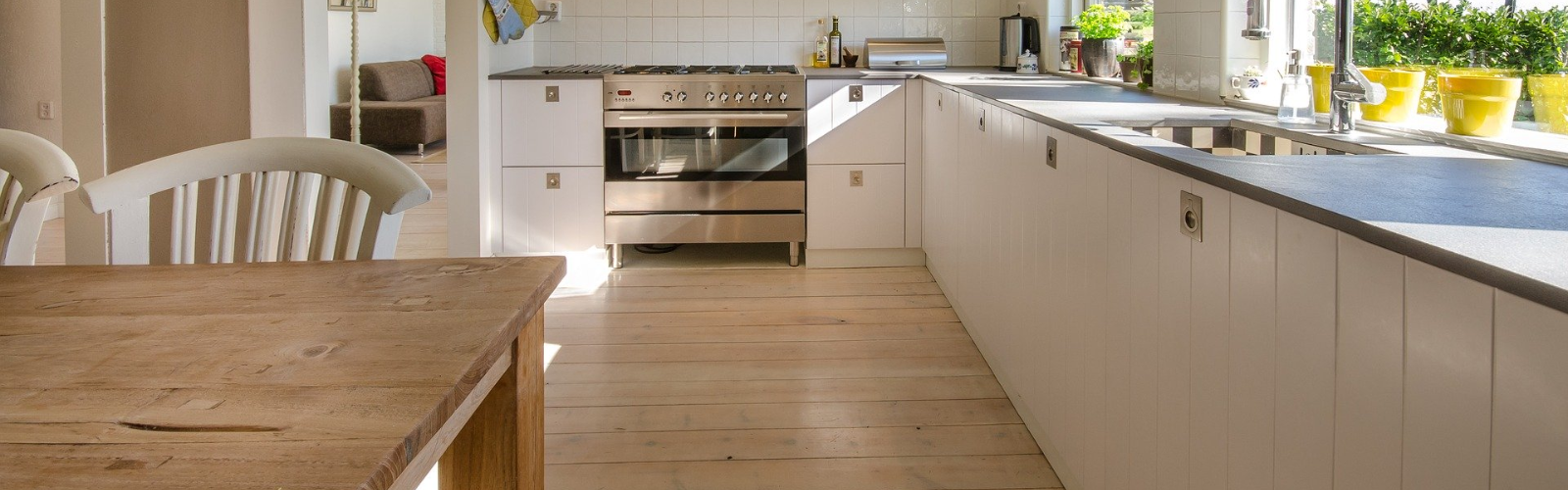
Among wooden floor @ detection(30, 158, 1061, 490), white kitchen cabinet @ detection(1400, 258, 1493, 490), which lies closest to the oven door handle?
wooden floor @ detection(30, 158, 1061, 490)

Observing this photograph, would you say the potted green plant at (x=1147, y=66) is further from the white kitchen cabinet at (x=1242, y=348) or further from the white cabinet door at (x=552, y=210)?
the white cabinet door at (x=552, y=210)

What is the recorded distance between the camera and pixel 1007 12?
522cm

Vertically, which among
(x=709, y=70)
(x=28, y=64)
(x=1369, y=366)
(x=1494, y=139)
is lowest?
(x=1369, y=366)

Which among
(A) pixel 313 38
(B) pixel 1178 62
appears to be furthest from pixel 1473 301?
(A) pixel 313 38

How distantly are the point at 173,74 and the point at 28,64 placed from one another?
3.87 meters

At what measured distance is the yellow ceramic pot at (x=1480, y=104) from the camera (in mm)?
1824

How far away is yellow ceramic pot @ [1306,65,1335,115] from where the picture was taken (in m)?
2.46

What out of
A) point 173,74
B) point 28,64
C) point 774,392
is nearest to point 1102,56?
point 774,392

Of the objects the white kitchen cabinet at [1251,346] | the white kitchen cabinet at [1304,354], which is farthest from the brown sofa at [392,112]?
the white kitchen cabinet at [1304,354]

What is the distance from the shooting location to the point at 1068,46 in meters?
4.53

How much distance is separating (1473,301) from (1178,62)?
97.1 inches

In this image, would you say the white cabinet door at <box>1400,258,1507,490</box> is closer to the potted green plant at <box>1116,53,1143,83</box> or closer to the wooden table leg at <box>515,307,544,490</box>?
the wooden table leg at <box>515,307,544,490</box>

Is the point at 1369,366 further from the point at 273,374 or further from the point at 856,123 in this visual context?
the point at 856,123

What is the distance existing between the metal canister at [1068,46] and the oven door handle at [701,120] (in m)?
1.03
